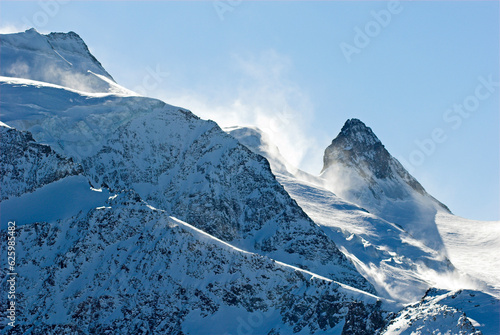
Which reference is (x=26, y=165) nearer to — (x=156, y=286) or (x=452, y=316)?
(x=156, y=286)

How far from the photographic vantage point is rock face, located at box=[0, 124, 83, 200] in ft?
562

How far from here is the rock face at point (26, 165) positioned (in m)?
171

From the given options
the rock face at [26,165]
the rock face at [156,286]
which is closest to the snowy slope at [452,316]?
the rock face at [156,286]

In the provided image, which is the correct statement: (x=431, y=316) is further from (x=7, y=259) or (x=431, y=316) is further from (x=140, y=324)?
(x=7, y=259)

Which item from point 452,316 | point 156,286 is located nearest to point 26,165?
point 156,286

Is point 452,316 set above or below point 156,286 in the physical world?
below

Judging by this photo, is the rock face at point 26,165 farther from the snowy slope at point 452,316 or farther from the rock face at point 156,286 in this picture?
the snowy slope at point 452,316

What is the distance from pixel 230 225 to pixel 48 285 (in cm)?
5150

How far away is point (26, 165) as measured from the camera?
6914 inches

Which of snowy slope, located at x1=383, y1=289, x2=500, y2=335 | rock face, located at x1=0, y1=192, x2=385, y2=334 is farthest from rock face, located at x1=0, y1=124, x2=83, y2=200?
snowy slope, located at x1=383, y1=289, x2=500, y2=335

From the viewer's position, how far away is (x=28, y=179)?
17325 cm

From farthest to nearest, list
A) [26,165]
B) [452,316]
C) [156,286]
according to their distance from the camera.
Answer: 1. [26,165]
2. [156,286]
3. [452,316]

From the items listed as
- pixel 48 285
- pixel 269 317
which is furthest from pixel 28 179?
pixel 269 317

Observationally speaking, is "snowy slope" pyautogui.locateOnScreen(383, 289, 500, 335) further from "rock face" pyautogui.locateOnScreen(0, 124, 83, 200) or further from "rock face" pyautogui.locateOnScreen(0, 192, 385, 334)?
"rock face" pyautogui.locateOnScreen(0, 124, 83, 200)
